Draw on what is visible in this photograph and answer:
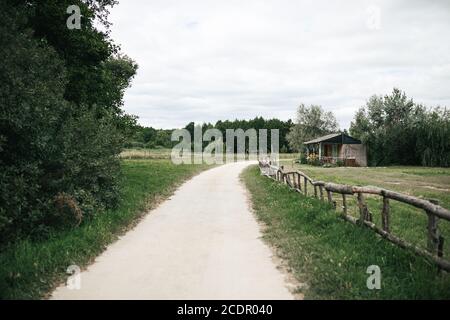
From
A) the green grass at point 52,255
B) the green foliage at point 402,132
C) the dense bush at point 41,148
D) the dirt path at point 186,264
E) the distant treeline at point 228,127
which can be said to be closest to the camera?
the dirt path at point 186,264

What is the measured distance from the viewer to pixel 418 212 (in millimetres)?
12875

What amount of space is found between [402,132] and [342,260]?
138 feet

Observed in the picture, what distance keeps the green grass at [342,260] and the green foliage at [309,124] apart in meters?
58.6

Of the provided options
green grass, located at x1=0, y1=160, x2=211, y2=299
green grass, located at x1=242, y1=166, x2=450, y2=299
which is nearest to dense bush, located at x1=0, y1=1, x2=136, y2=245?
green grass, located at x1=0, y1=160, x2=211, y2=299

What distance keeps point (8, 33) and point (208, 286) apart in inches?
292

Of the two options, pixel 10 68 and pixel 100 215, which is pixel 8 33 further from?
pixel 100 215

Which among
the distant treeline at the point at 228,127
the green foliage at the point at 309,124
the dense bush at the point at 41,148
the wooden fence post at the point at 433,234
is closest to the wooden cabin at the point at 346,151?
the green foliage at the point at 309,124

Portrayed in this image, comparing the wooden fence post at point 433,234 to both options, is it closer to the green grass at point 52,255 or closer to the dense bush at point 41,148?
the green grass at point 52,255

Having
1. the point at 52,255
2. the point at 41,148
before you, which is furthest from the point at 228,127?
the point at 52,255

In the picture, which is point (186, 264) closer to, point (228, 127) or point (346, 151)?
point (346, 151)

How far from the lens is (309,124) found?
226 feet

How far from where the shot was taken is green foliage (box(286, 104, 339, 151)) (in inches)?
2700

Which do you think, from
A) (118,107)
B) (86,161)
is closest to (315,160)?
(118,107)

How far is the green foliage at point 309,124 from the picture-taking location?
68575 millimetres
